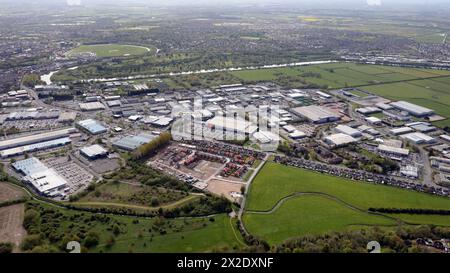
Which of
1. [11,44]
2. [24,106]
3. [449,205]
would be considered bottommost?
[449,205]

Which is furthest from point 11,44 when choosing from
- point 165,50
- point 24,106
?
point 24,106

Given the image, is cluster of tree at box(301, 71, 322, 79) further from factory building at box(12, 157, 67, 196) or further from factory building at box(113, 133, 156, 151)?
factory building at box(12, 157, 67, 196)

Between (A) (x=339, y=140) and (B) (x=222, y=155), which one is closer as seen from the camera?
(B) (x=222, y=155)

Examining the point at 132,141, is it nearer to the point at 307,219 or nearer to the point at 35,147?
the point at 35,147

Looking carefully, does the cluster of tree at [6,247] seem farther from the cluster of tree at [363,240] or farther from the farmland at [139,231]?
the cluster of tree at [363,240]

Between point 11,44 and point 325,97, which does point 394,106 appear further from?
point 11,44

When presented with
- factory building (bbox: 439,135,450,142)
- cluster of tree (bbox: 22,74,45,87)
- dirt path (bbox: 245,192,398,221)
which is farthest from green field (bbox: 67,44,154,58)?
factory building (bbox: 439,135,450,142)

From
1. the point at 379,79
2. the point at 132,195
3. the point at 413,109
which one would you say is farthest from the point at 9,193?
the point at 379,79
